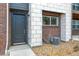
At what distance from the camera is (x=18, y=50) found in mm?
2393

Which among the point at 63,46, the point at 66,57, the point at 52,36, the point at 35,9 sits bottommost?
the point at 66,57

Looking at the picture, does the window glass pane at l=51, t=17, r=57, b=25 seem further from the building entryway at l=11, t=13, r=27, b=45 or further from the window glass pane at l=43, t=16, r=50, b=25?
the building entryway at l=11, t=13, r=27, b=45

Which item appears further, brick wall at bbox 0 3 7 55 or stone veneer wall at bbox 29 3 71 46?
brick wall at bbox 0 3 7 55

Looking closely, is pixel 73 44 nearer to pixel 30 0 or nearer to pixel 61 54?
pixel 61 54

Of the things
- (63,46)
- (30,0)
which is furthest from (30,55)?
(30,0)

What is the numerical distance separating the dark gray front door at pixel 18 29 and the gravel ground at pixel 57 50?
12.4 inches

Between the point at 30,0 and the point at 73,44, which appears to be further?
the point at 30,0

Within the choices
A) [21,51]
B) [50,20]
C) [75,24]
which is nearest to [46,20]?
[50,20]

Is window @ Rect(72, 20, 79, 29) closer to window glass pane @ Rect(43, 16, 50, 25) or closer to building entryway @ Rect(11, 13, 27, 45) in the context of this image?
window glass pane @ Rect(43, 16, 50, 25)

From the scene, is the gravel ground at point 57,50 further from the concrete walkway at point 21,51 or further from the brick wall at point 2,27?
the brick wall at point 2,27

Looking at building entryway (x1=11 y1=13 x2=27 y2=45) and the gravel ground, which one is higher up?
building entryway (x1=11 y1=13 x2=27 y2=45)

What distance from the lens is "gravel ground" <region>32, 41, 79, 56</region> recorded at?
2301mm

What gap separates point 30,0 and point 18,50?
0.86 meters

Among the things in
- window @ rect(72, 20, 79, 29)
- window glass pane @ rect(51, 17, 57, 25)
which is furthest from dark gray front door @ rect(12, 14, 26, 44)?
window @ rect(72, 20, 79, 29)
